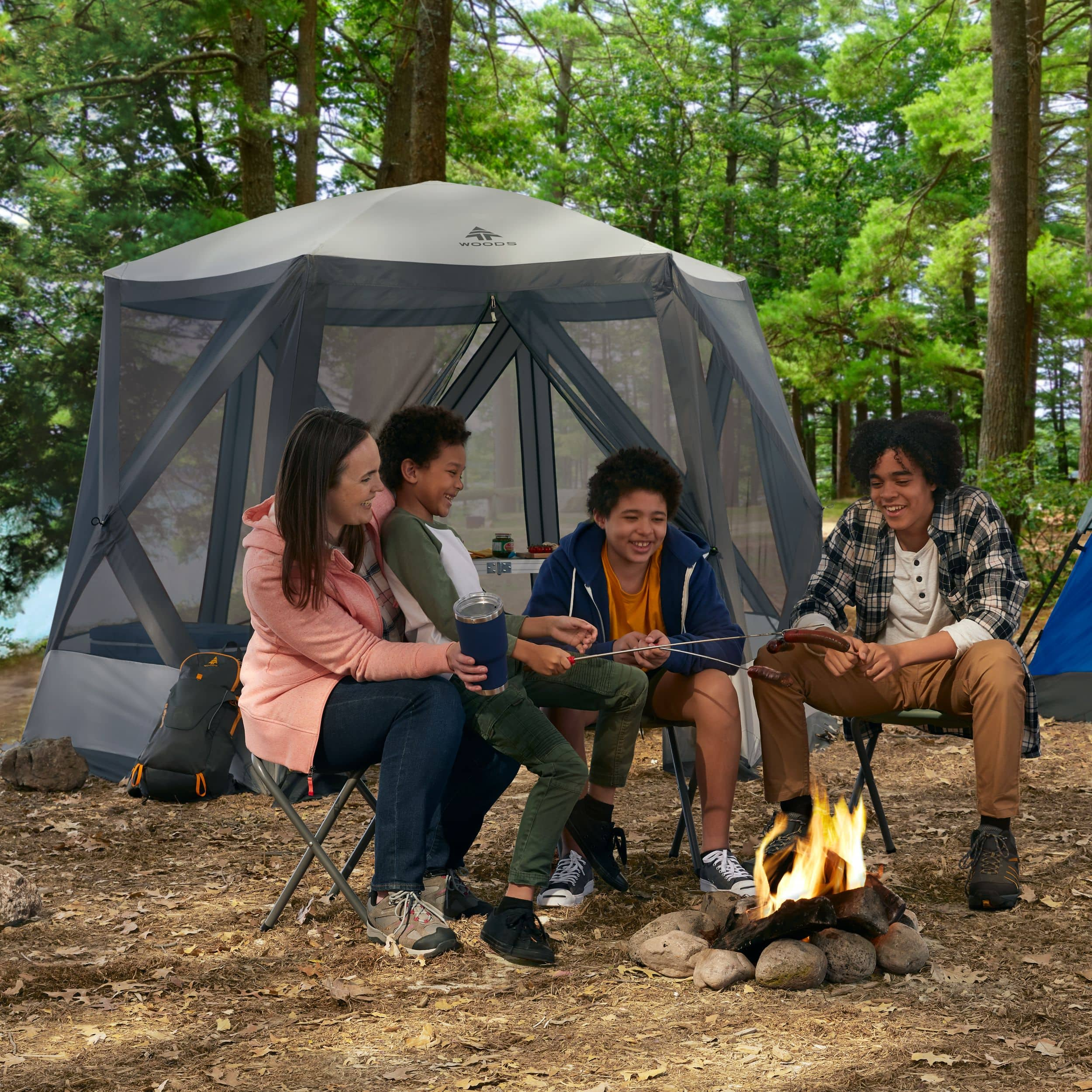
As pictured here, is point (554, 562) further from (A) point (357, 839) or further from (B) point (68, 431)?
(B) point (68, 431)

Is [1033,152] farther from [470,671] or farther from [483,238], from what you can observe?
[470,671]

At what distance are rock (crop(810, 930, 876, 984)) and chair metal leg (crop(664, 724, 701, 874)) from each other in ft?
1.85

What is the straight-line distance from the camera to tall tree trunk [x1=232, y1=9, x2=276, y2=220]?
→ 8.91 m

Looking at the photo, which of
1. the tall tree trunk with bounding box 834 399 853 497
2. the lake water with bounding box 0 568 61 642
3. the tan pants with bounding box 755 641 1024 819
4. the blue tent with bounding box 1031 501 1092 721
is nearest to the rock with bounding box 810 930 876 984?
the tan pants with bounding box 755 641 1024 819

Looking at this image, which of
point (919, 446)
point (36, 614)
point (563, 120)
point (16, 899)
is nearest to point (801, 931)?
point (919, 446)

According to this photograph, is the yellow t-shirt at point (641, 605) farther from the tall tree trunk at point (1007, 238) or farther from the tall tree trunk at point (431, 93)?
the tall tree trunk at point (1007, 238)

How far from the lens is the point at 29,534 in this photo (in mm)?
8750

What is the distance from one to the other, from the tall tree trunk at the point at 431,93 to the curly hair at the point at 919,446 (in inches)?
179

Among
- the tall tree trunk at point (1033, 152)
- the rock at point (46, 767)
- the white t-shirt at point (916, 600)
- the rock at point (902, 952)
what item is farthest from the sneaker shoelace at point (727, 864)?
the tall tree trunk at point (1033, 152)

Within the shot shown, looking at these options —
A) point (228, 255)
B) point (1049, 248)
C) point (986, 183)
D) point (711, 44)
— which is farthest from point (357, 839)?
point (711, 44)

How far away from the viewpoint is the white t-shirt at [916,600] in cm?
315

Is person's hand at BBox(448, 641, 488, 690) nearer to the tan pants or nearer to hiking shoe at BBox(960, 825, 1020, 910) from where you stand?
the tan pants

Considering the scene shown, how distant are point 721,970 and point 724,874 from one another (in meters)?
0.48

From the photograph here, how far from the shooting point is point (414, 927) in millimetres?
2518
